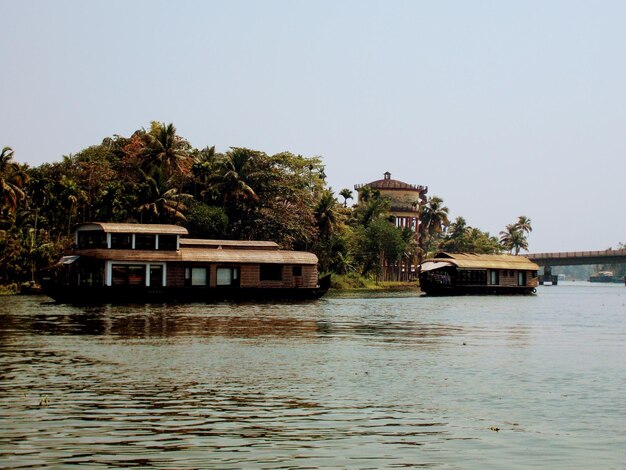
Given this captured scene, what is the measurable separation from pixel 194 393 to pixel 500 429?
6.79 m

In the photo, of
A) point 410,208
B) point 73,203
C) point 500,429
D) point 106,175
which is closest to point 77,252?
point 73,203

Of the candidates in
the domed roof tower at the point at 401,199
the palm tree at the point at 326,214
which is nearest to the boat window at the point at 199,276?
the palm tree at the point at 326,214

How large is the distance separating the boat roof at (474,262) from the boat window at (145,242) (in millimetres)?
35903

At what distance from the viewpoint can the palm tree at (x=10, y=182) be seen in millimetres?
67750

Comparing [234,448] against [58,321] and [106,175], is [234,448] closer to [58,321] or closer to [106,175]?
[58,321]

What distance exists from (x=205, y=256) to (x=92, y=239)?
26.0 ft

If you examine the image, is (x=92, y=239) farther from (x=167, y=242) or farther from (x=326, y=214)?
(x=326, y=214)

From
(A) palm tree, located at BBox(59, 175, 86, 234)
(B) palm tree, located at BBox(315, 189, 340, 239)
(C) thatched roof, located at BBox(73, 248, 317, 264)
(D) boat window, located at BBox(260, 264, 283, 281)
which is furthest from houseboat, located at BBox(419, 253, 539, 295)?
(A) palm tree, located at BBox(59, 175, 86, 234)

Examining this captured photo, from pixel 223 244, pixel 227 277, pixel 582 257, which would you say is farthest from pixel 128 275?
pixel 582 257

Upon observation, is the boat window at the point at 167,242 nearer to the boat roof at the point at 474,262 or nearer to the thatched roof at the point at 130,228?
the thatched roof at the point at 130,228

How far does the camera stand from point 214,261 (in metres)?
62.6

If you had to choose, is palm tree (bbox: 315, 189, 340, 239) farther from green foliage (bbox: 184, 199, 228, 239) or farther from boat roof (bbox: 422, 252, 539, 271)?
green foliage (bbox: 184, 199, 228, 239)

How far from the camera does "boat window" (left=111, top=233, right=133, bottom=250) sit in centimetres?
5888

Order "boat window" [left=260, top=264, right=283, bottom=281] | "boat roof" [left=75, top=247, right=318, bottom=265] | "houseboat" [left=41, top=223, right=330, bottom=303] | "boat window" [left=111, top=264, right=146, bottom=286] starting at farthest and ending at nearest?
"boat window" [left=260, top=264, right=283, bottom=281], "boat window" [left=111, top=264, right=146, bottom=286], "houseboat" [left=41, top=223, right=330, bottom=303], "boat roof" [left=75, top=247, right=318, bottom=265]
